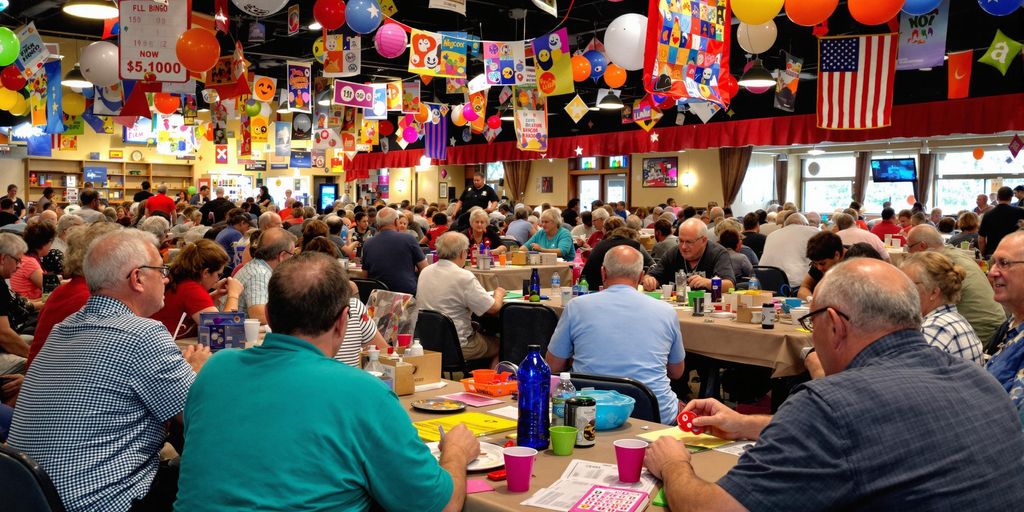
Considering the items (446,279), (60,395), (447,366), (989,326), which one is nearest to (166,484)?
(60,395)

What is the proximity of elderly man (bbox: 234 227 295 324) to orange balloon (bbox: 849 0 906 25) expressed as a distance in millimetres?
4754

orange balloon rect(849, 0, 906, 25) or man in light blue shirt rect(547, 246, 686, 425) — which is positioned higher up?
orange balloon rect(849, 0, 906, 25)

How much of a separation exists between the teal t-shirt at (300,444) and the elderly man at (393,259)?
19.7 feet

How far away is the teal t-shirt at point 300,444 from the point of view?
1.85m

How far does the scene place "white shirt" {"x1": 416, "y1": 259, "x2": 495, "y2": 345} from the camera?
5.98m

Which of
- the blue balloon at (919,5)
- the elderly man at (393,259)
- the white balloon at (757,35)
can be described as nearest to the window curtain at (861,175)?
the white balloon at (757,35)

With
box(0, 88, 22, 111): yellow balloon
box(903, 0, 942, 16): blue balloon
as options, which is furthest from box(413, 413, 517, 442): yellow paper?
box(0, 88, 22, 111): yellow balloon

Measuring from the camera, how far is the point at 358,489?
6.31 feet

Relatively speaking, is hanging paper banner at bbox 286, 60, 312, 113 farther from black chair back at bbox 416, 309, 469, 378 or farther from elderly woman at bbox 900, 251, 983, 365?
elderly woman at bbox 900, 251, 983, 365

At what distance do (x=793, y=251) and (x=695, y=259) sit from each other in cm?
167

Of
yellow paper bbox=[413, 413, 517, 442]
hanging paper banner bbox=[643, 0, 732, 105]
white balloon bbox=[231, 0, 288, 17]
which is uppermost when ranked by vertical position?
white balloon bbox=[231, 0, 288, 17]

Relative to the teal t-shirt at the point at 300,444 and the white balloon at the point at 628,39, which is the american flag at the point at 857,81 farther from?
the teal t-shirt at the point at 300,444

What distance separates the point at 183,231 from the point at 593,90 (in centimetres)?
1059

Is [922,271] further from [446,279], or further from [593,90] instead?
[593,90]
